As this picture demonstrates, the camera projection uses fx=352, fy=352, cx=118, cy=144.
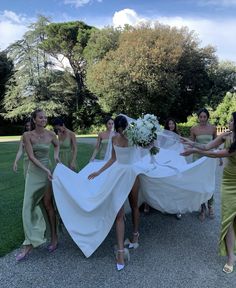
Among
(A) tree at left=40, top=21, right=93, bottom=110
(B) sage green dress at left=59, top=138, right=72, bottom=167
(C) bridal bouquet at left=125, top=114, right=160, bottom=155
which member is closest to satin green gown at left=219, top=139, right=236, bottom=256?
(C) bridal bouquet at left=125, top=114, right=160, bottom=155

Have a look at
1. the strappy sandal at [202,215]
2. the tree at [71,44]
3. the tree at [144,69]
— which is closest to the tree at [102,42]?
the tree at [144,69]

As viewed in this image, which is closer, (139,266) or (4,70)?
(139,266)

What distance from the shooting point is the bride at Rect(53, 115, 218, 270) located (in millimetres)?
5113

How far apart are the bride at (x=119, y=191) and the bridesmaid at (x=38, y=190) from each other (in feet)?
0.75

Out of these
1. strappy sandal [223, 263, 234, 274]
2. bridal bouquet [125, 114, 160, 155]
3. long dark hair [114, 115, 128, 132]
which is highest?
long dark hair [114, 115, 128, 132]

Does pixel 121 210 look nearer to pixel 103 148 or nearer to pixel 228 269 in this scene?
pixel 228 269

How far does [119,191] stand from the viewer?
203 inches

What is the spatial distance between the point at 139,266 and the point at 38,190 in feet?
6.22

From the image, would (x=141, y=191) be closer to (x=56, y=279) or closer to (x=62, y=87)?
(x=56, y=279)

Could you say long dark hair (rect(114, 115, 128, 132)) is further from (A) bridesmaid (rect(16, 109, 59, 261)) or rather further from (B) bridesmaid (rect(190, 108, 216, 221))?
(B) bridesmaid (rect(190, 108, 216, 221))

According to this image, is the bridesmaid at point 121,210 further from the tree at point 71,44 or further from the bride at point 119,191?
the tree at point 71,44

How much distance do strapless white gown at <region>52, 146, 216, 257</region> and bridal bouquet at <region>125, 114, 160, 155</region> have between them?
177 millimetres

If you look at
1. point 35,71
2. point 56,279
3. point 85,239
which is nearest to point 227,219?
point 85,239

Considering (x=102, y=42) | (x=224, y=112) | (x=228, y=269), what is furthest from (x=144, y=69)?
(x=228, y=269)
